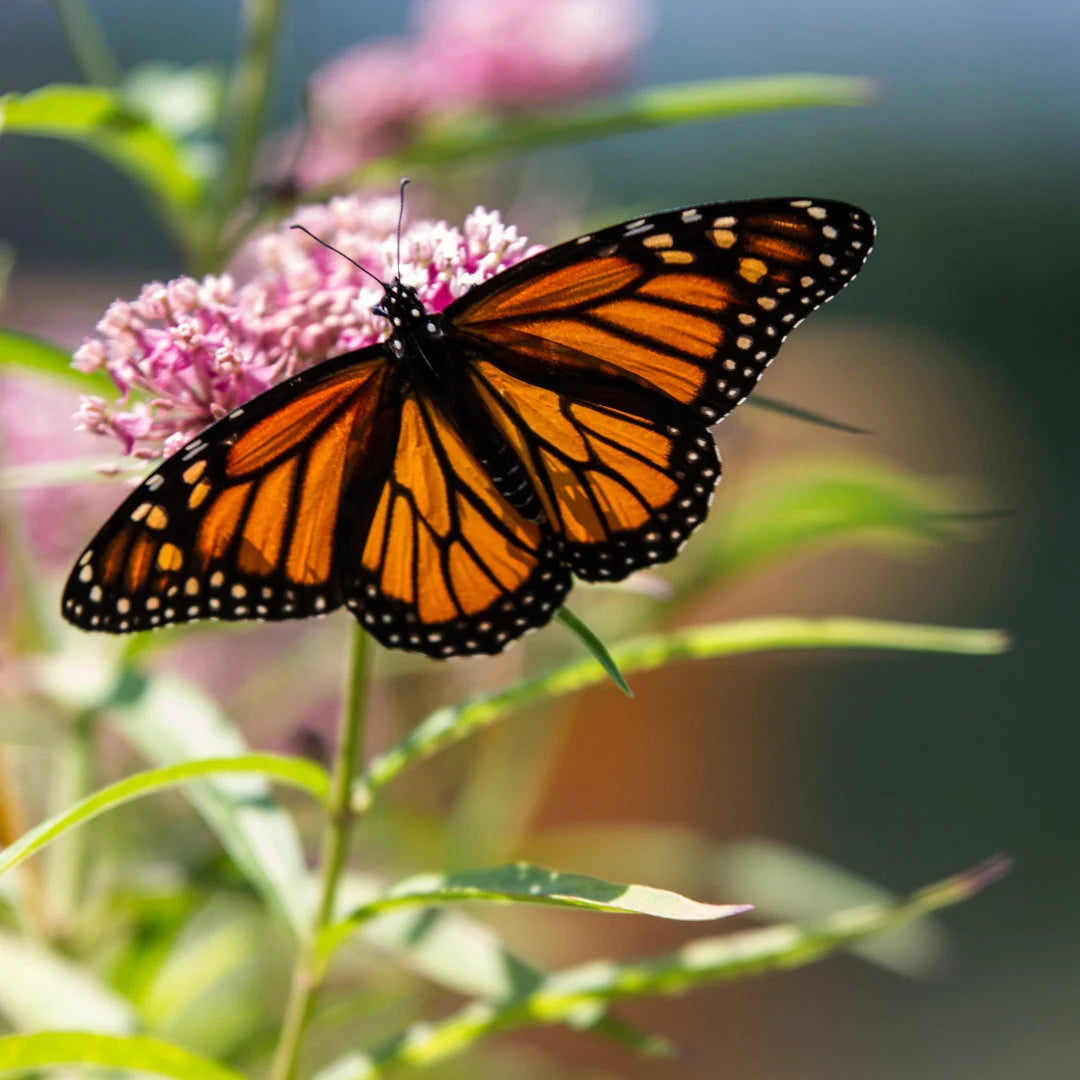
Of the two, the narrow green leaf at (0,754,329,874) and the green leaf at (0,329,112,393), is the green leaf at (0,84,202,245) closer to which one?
the green leaf at (0,329,112,393)

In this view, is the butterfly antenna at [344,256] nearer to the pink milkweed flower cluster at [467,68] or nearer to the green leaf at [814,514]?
the green leaf at [814,514]

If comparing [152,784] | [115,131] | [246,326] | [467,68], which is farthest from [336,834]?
[467,68]

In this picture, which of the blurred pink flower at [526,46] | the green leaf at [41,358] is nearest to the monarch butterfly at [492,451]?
the green leaf at [41,358]

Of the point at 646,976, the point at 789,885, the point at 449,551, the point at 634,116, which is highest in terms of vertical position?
the point at 634,116

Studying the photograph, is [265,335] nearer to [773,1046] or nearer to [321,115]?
[321,115]

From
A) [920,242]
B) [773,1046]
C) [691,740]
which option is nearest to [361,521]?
[691,740]

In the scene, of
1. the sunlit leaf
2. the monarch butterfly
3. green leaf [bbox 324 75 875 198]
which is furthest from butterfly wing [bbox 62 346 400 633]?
the sunlit leaf

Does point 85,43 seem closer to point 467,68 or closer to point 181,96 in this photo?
point 181,96
